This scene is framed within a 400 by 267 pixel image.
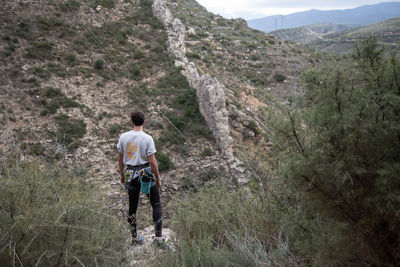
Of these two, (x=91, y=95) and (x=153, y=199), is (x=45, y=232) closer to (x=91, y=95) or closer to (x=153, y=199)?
(x=153, y=199)

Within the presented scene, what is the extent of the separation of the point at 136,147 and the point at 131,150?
0.09 metres

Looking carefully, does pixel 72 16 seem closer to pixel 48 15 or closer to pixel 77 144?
pixel 48 15

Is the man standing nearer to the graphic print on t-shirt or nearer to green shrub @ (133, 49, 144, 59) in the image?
the graphic print on t-shirt

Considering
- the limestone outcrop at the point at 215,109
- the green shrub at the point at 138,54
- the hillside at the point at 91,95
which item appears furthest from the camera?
the green shrub at the point at 138,54

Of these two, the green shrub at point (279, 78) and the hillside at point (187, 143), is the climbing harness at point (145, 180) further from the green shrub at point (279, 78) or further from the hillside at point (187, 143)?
the green shrub at point (279, 78)

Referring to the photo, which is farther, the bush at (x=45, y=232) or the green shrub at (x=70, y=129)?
the green shrub at (x=70, y=129)

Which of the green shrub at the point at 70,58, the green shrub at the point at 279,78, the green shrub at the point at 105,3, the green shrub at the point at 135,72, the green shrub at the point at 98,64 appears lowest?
the green shrub at the point at 279,78

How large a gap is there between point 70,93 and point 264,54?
62.6 ft

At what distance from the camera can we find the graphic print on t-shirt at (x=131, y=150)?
3672 mm

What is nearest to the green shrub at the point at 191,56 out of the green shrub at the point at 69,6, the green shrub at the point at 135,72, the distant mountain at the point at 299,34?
the green shrub at the point at 135,72

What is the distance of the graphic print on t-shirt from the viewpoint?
3.67m

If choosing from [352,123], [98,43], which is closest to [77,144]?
[98,43]

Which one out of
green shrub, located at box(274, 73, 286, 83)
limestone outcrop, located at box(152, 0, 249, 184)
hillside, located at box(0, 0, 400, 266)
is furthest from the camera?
green shrub, located at box(274, 73, 286, 83)

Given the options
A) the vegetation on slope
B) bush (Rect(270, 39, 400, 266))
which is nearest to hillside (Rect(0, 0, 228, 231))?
the vegetation on slope
